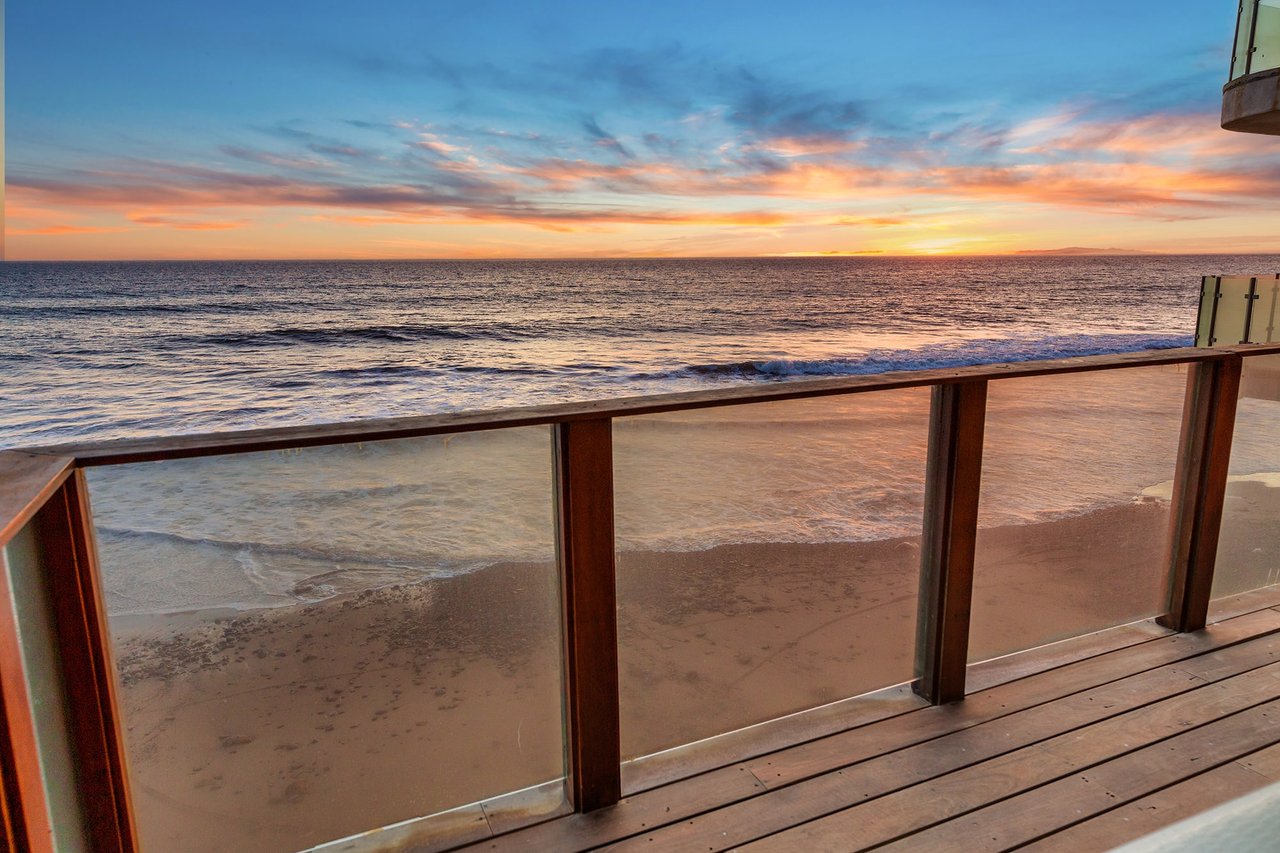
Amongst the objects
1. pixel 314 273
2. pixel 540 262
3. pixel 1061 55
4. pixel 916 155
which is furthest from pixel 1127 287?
→ pixel 314 273

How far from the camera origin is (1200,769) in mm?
1747

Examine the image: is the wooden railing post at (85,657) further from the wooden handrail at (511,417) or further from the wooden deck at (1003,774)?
the wooden deck at (1003,774)

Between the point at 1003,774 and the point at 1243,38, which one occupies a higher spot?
the point at 1243,38

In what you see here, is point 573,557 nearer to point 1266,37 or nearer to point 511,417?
point 511,417

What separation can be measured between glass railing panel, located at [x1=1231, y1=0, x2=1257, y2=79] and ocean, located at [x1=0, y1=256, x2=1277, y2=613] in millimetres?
5028

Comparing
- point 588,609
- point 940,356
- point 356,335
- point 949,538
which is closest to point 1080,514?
point 949,538

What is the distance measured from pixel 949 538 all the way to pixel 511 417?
1183 millimetres

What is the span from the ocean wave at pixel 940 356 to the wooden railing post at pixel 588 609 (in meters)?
13.3

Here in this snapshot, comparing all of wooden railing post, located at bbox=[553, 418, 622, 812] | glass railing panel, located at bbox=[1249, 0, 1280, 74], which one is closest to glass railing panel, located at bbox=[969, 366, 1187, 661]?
wooden railing post, located at bbox=[553, 418, 622, 812]

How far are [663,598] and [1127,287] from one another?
41805 mm

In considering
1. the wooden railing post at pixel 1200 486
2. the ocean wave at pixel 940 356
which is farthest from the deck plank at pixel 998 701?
the ocean wave at pixel 940 356

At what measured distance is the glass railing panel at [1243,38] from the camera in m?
5.71

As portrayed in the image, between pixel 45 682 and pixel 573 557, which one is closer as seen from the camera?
pixel 45 682

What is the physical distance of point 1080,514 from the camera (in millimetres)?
2377
